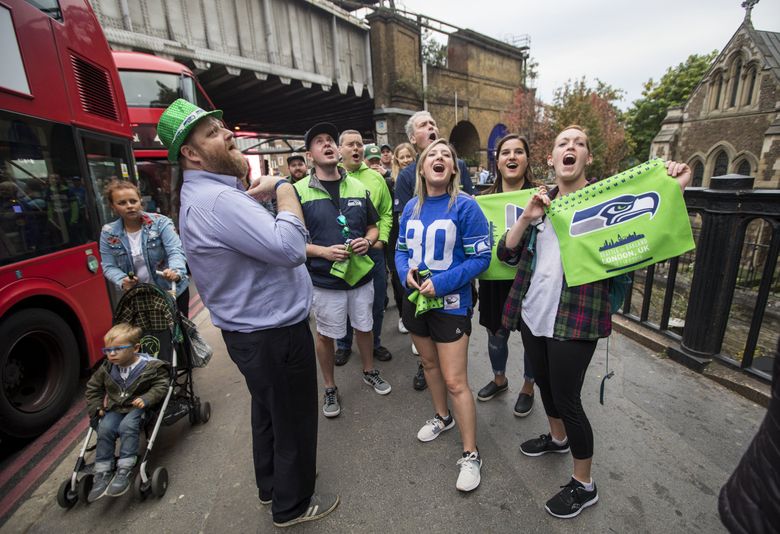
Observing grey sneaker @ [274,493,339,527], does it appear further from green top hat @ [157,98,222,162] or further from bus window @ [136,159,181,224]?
bus window @ [136,159,181,224]

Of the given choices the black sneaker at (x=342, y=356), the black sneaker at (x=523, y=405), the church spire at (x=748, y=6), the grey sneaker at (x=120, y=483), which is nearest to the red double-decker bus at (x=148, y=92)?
the black sneaker at (x=342, y=356)

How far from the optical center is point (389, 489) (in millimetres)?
2359

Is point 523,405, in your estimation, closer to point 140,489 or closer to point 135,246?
point 140,489

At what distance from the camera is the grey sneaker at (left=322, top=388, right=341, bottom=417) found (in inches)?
124

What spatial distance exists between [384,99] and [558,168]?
14.6 m

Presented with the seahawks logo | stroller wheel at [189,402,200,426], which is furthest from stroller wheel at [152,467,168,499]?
the seahawks logo

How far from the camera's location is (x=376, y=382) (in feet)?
11.4

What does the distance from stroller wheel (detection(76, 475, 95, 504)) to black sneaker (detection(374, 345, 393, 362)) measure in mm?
2574

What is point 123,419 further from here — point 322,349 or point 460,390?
point 460,390

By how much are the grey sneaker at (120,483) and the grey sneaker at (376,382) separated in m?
1.92

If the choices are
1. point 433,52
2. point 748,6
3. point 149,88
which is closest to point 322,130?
point 149,88

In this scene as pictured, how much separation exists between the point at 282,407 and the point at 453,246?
1415mm

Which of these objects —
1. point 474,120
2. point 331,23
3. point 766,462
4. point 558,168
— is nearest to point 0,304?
point 558,168

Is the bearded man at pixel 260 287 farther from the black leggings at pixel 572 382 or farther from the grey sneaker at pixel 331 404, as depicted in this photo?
the black leggings at pixel 572 382
